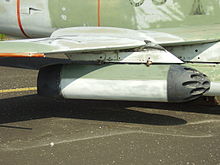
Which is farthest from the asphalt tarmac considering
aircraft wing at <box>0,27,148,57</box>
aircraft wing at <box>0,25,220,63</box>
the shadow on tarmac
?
aircraft wing at <box>0,27,148,57</box>

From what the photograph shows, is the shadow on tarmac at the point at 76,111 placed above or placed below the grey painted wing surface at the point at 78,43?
below

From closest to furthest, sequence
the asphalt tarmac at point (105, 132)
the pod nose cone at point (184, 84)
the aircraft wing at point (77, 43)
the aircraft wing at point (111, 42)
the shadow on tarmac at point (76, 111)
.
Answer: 1. the asphalt tarmac at point (105, 132)
2. the aircraft wing at point (77, 43)
3. the aircraft wing at point (111, 42)
4. the pod nose cone at point (184, 84)
5. the shadow on tarmac at point (76, 111)

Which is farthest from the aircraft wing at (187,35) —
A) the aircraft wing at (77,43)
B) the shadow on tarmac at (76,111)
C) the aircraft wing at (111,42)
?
the shadow on tarmac at (76,111)

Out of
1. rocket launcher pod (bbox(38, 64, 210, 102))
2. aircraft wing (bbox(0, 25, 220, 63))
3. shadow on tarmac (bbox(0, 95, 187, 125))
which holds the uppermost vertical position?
aircraft wing (bbox(0, 25, 220, 63))

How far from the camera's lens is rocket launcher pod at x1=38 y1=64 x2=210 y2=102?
17.5 ft

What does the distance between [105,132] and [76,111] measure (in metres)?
1.22

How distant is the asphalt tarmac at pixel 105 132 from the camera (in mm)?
4820

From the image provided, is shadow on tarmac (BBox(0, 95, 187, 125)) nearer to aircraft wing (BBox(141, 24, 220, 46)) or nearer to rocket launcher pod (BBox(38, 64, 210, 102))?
rocket launcher pod (BBox(38, 64, 210, 102))

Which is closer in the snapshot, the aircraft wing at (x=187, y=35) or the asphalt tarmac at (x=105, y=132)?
the asphalt tarmac at (x=105, y=132)

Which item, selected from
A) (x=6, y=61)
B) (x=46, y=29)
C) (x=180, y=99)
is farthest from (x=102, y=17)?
(x=6, y=61)

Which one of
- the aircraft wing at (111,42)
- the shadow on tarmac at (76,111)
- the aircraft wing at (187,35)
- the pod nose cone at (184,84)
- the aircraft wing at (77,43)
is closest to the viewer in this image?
the aircraft wing at (77,43)

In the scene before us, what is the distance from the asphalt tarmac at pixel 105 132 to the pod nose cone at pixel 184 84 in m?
0.63

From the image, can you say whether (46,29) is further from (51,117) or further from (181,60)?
(181,60)

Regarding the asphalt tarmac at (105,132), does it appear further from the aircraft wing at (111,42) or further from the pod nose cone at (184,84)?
the aircraft wing at (111,42)
